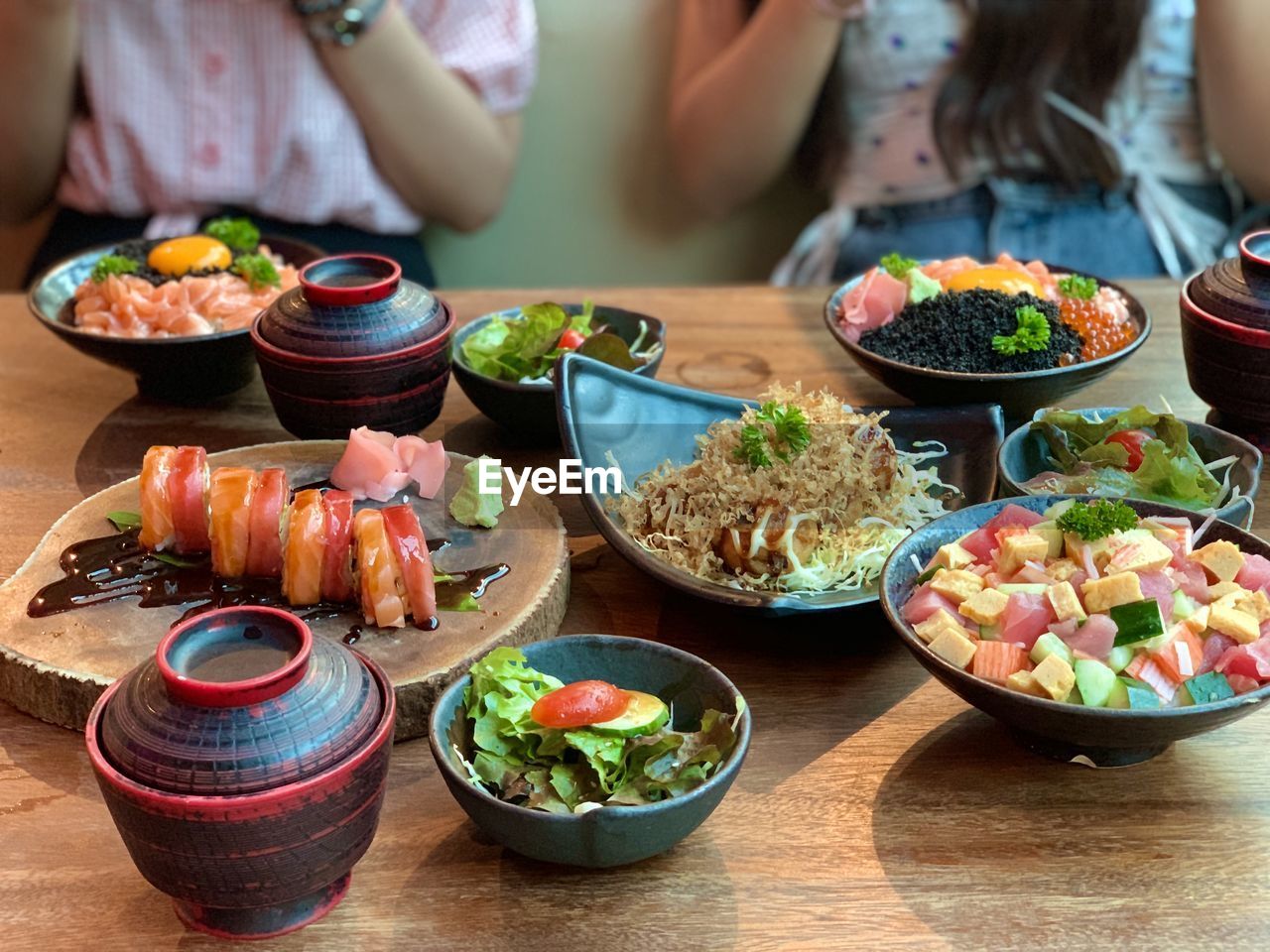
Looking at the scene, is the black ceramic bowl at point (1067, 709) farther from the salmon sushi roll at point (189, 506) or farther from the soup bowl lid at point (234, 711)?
the salmon sushi roll at point (189, 506)

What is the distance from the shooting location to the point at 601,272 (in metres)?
3.96

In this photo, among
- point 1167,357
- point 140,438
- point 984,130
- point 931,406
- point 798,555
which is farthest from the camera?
point 984,130

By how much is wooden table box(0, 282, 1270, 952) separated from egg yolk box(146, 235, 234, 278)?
106 centimetres

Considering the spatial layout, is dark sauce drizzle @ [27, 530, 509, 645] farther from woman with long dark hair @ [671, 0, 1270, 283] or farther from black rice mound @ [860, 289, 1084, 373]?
woman with long dark hair @ [671, 0, 1270, 283]

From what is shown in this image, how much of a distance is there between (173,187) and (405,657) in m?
2.14

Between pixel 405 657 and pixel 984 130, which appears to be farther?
pixel 984 130

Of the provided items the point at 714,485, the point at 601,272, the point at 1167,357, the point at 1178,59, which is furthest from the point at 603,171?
the point at 714,485

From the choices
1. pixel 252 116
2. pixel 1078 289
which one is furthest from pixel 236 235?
pixel 1078 289

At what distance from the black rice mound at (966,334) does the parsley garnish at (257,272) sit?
3.35ft

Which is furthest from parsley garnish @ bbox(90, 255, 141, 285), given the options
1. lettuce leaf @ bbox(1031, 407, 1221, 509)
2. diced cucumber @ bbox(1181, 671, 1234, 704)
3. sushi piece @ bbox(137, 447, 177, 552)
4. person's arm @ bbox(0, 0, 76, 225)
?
diced cucumber @ bbox(1181, 671, 1234, 704)

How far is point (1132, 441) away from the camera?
169cm

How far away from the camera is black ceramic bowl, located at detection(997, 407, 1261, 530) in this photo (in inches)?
63.2

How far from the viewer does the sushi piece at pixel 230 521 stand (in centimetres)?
156

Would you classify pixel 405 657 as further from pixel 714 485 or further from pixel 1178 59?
pixel 1178 59
